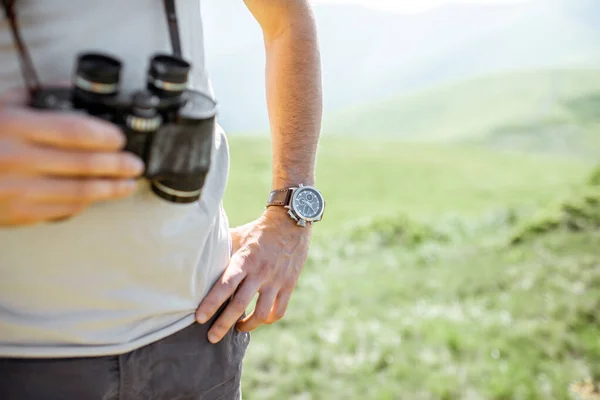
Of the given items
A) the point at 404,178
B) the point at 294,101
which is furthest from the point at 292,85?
the point at 404,178

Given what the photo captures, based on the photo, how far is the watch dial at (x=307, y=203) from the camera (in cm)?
228

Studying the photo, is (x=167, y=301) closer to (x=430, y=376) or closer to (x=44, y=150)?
(x=44, y=150)

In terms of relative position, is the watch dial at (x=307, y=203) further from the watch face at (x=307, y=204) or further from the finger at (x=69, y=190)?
the finger at (x=69, y=190)

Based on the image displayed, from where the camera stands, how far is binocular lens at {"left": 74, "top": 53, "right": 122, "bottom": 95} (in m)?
1.27

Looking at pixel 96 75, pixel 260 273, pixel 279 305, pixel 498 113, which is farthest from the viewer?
pixel 498 113

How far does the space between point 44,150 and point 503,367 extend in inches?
172

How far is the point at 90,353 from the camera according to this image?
1.61 metres

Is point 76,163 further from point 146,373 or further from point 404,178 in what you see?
point 404,178

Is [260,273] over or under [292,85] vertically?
under

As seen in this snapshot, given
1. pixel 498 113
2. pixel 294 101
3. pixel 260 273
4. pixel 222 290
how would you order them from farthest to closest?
pixel 498 113 < pixel 294 101 < pixel 260 273 < pixel 222 290

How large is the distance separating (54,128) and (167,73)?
0.28 metres

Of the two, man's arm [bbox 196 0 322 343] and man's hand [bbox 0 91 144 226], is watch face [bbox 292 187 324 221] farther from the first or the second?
man's hand [bbox 0 91 144 226]

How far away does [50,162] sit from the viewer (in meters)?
1.16

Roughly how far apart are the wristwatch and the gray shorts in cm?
45
